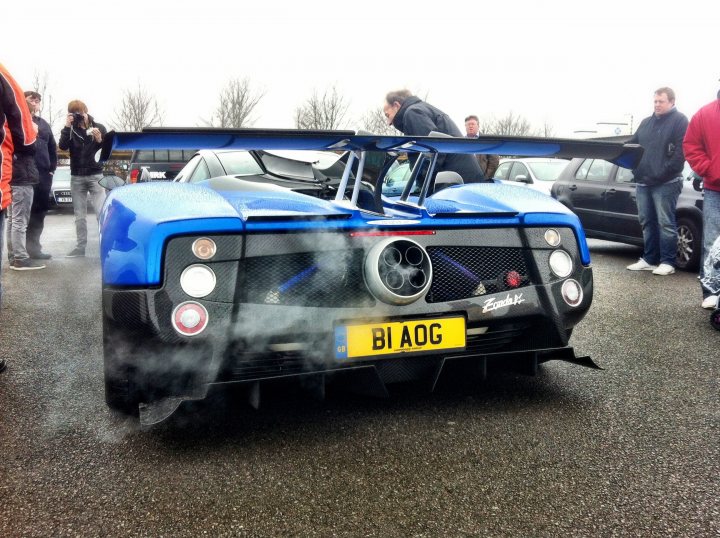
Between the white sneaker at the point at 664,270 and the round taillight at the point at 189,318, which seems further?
the white sneaker at the point at 664,270

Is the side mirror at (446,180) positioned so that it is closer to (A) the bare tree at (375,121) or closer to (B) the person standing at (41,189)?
(B) the person standing at (41,189)

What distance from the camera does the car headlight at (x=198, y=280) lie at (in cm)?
235

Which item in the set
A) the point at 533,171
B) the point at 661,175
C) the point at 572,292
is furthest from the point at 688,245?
the point at 572,292

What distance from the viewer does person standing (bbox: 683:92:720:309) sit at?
5062 millimetres

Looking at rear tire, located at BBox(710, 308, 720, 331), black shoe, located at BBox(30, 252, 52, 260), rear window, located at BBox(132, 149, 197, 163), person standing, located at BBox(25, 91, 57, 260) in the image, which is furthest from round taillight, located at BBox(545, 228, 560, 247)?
rear window, located at BBox(132, 149, 197, 163)

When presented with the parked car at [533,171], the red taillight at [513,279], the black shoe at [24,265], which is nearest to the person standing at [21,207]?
the black shoe at [24,265]

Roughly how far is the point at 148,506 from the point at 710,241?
15.2 ft

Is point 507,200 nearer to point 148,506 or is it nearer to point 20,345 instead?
point 148,506

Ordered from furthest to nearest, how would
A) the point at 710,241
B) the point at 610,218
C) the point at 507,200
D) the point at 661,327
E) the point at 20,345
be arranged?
the point at 610,218
the point at 710,241
the point at 661,327
the point at 20,345
the point at 507,200

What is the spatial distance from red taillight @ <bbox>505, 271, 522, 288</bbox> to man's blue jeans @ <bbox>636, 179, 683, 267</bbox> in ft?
15.2

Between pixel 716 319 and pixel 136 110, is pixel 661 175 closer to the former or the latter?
pixel 716 319

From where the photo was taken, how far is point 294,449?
2436mm

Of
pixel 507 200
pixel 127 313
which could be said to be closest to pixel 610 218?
pixel 507 200

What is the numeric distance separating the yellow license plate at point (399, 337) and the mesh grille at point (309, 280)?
11 cm
